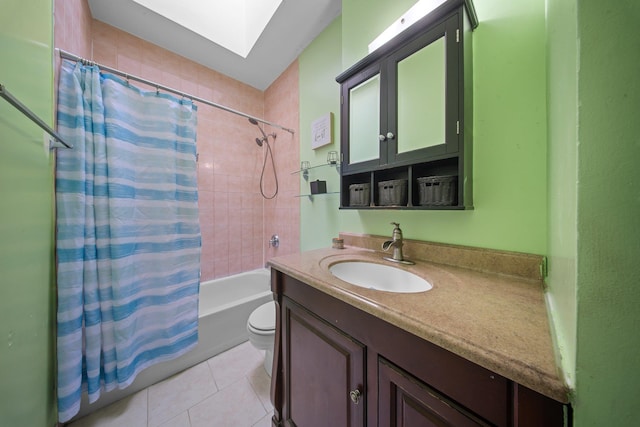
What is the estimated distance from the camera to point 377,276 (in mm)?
970

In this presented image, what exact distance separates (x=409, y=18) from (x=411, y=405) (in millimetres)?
1472

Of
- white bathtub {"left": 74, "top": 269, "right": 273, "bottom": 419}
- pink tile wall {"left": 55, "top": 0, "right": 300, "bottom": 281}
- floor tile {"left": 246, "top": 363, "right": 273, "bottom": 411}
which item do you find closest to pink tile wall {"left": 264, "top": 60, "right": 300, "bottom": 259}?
Result: pink tile wall {"left": 55, "top": 0, "right": 300, "bottom": 281}

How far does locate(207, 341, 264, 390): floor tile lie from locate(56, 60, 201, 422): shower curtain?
29 cm

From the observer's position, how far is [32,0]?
0.69 meters

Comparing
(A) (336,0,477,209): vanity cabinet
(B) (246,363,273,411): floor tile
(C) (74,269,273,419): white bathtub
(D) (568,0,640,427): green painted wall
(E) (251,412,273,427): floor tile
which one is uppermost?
(A) (336,0,477,209): vanity cabinet

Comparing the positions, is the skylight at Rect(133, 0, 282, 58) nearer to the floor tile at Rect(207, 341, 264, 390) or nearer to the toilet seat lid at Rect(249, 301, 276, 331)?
→ the toilet seat lid at Rect(249, 301, 276, 331)

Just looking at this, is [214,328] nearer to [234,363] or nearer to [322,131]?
[234,363]

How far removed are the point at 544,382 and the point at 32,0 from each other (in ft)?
5.45

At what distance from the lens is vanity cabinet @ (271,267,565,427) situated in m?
0.36

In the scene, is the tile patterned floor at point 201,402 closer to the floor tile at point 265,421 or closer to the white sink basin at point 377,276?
the floor tile at point 265,421

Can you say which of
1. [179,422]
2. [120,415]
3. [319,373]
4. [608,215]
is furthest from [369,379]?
[120,415]

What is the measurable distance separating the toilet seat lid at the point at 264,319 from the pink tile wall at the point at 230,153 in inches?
23.3

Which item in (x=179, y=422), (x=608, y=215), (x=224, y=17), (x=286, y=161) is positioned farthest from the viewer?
(x=286, y=161)

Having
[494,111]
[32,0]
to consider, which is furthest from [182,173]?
[494,111]
